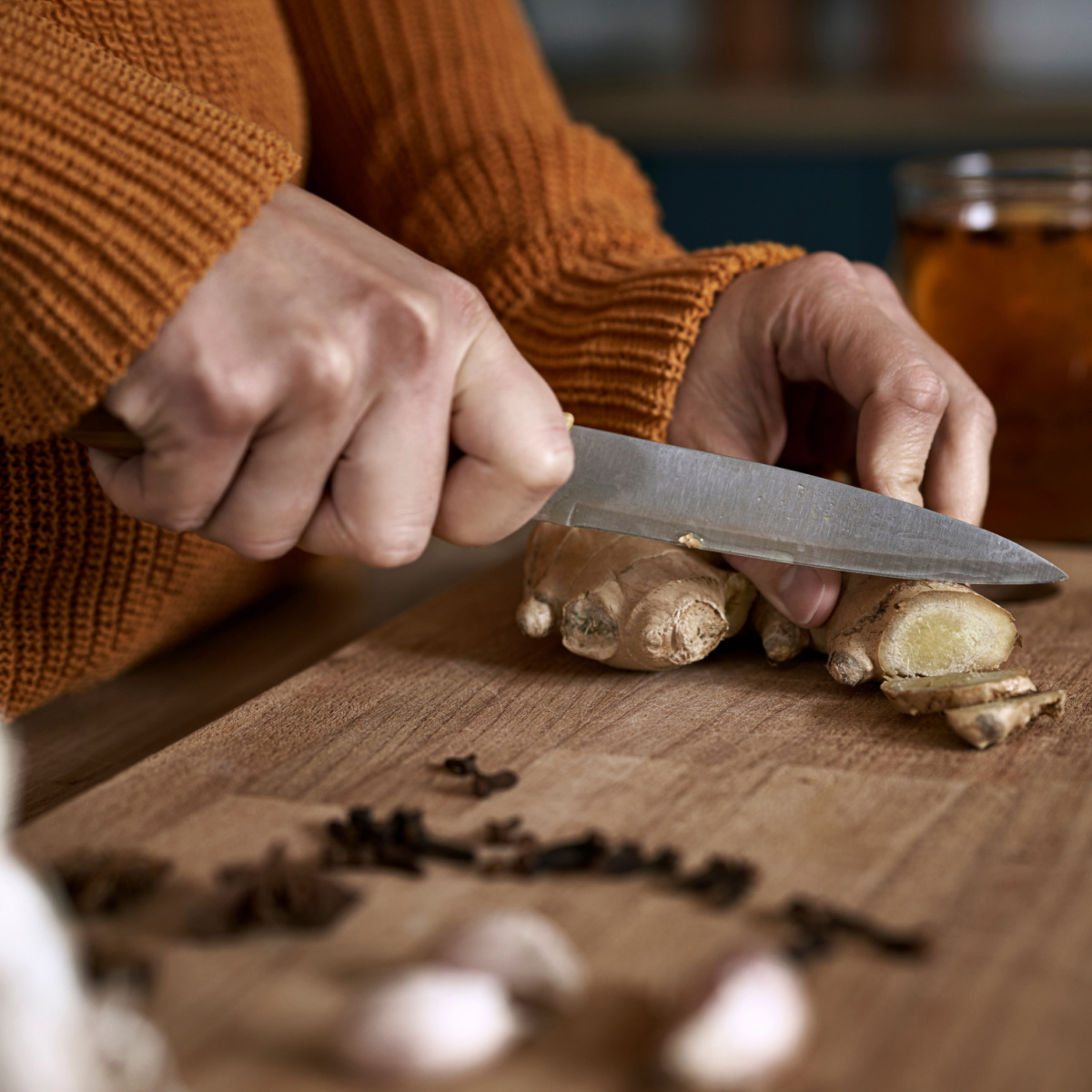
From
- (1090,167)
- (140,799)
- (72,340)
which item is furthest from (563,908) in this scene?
(1090,167)

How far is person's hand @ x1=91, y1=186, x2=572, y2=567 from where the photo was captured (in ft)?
2.56

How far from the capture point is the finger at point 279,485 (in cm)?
82

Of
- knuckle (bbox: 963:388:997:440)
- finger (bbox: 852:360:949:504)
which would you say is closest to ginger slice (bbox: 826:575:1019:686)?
finger (bbox: 852:360:949:504)

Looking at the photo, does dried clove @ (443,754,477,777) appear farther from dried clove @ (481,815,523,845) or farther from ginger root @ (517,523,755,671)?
ginger root @ (517,523,755,671)

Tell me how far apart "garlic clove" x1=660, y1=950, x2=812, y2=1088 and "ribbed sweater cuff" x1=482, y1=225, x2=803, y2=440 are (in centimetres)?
68

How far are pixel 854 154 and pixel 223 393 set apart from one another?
13.4ft

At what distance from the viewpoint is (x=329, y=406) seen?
796 mm

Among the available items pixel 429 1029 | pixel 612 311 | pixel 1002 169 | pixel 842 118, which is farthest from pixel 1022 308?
pixel 842 118

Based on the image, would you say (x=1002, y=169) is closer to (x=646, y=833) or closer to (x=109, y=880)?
(x=646, y=833)

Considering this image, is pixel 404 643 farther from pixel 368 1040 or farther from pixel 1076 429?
pixel 1076 429

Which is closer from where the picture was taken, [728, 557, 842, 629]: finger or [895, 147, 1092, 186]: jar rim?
[728, 557, 842, 629]: finger

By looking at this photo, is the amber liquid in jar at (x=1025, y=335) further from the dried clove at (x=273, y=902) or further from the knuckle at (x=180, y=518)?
the dried clove at (x=273, y=902)

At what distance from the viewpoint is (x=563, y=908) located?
26.3 inches

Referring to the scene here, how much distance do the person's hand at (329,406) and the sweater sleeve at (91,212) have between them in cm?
2
